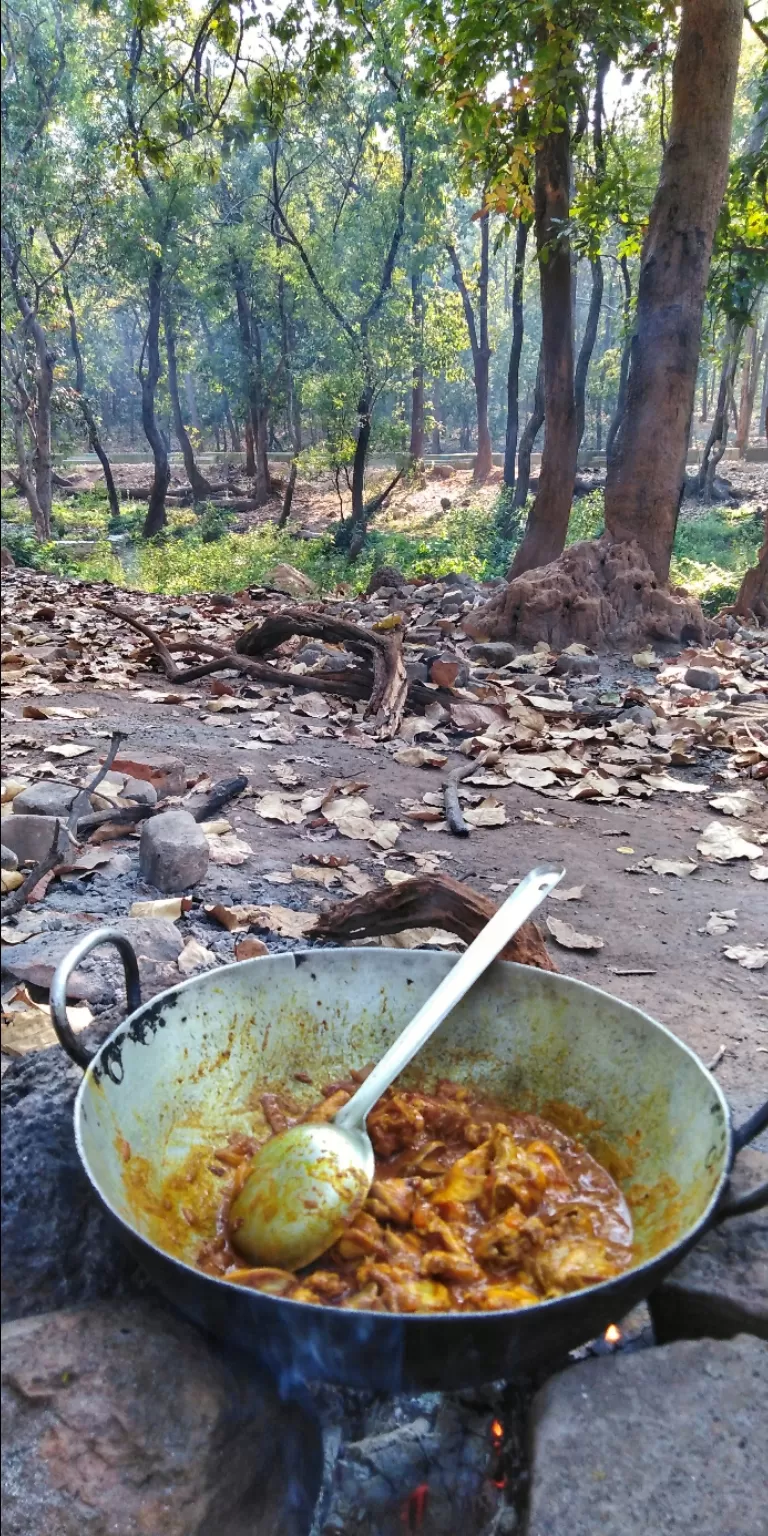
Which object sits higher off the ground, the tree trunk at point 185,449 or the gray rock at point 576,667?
the tree trunk at point 185,449

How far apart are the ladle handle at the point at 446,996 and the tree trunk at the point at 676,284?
4445 millimetres

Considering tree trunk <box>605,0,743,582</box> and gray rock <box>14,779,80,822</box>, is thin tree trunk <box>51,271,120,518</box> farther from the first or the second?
gray rock <box>14,779,80,822</box>

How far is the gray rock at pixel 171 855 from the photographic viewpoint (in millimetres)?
1938

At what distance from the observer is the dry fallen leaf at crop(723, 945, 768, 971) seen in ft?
6.56

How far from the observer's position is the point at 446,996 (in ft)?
3.65

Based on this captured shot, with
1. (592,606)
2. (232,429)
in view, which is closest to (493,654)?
(592,606)

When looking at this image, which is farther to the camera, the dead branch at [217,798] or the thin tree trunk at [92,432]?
the thin tree trunk at [92,432]

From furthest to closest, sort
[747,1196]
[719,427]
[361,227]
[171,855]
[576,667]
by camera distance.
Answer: [719,427] → [361,227] → [576,667] → [171,855] → [747,1196]

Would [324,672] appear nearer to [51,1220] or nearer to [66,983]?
[66,983]

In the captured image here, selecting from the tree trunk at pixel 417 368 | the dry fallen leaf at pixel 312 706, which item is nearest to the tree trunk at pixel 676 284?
the dry fallen leaf at pixel 312 706

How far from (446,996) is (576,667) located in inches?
147

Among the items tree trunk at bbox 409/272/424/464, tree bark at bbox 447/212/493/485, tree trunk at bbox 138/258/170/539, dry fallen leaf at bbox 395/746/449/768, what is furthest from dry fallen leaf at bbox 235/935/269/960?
tree bark at bbox 447/212/493/485

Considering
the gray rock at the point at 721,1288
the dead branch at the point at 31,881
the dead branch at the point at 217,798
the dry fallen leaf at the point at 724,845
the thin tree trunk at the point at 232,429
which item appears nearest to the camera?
the gray rock at the point at 721,1288

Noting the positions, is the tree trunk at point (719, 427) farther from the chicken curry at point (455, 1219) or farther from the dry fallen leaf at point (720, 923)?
the chicken curry at point (455, 1219)
